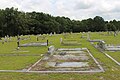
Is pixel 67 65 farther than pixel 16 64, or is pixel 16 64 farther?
pixel 16 64

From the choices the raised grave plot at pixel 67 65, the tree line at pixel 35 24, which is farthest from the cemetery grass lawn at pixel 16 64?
the tree line at pixel 35 24

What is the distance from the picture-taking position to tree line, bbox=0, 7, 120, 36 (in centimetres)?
7306

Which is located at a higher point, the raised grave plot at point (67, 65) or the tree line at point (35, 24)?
the tree line at point (35, 24)

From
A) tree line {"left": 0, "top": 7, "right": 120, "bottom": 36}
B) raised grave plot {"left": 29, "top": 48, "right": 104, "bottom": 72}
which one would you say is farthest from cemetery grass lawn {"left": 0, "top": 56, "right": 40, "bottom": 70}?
tree line {"left": 0, "top": 7, "right": 120, "bottom": 36}

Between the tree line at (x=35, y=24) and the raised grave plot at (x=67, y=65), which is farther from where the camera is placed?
the tree line at (x=35, y=24)

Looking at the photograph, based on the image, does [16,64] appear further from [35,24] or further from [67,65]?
[35,24]

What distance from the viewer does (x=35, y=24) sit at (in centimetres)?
8250

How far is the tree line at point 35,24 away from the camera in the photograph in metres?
73.1

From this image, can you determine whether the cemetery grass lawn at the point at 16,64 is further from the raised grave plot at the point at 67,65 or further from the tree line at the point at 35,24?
the tree line at the point at 35,24

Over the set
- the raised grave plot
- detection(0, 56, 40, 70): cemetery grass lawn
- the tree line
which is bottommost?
the raised grave plot

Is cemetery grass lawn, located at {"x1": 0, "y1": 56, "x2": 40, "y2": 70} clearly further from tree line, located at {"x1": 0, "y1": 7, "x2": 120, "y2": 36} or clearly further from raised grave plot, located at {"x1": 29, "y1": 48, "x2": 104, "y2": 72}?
tree line, located at {"x1": 0, "y1": 7, "x2": 120, "y2": 36}

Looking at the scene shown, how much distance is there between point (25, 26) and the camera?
249ft

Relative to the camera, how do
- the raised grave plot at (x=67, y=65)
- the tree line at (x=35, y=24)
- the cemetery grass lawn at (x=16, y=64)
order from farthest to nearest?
the tree line at (x=35, y=24)
the cemetery grass lawn at (x=16, y=64)
the raised grave plot at (x=67, y=65)

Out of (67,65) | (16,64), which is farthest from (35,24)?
(67,65)
